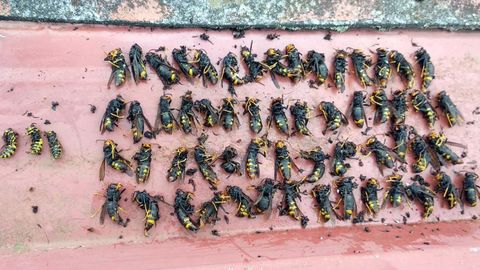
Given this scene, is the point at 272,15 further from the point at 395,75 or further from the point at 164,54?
the point at 395,75

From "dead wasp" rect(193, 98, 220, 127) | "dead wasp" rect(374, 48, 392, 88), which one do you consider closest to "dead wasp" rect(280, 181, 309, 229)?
"dead wasp" rect(193, 98, 220, 127)

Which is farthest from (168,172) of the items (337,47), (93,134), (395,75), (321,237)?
(395,75)

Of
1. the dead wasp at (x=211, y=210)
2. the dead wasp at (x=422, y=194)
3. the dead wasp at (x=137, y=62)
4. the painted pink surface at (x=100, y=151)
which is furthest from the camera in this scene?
the dead wasp at (x=422, y=194)

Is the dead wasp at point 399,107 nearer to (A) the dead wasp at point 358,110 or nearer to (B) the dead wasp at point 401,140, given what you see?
(B) the dead wasp at point 401,140

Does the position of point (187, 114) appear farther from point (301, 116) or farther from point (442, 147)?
point (442, 147)

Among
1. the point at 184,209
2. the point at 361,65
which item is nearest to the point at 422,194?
the point at 361,65

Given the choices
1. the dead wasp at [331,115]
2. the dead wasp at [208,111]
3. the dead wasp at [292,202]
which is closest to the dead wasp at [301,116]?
the dead wasp at [331,115]
